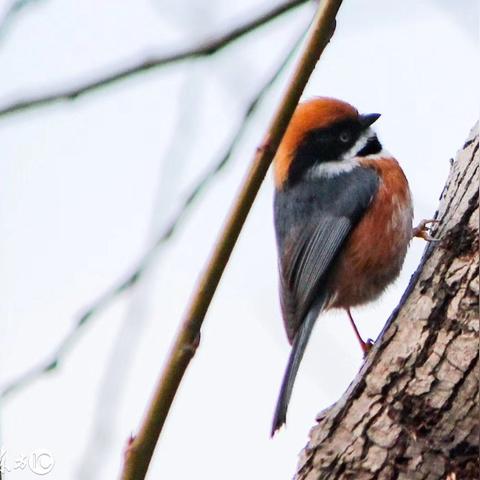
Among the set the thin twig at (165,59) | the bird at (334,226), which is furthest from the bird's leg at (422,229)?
the thin twig at (165,59)

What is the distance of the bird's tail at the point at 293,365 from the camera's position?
4.41 m

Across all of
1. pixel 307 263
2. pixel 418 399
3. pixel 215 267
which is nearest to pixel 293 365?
pixel 307 263

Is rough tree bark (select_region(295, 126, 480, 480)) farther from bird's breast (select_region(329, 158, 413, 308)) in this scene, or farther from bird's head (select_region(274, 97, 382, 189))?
bird's head (select_region(274, 97, 382, 189))

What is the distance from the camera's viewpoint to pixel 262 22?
2879 millimetres

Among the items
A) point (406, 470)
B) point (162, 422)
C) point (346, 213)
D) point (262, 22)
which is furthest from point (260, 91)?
point (346, 213)

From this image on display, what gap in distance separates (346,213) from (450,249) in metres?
1.76

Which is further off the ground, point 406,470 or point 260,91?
point 260,91

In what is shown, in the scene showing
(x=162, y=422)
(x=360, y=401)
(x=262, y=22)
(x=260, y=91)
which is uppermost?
(x=262, y=22)

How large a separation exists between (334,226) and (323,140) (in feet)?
2.35

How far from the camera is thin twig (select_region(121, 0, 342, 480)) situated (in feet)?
7.40

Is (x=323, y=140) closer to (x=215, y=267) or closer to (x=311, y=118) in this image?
(x=311, y=118)

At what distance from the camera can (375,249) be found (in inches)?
214

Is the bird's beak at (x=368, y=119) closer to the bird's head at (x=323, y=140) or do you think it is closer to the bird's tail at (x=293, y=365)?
the bird's head at (x=323, y=140)

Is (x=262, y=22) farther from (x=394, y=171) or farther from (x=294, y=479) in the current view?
(x=394, y=171)
